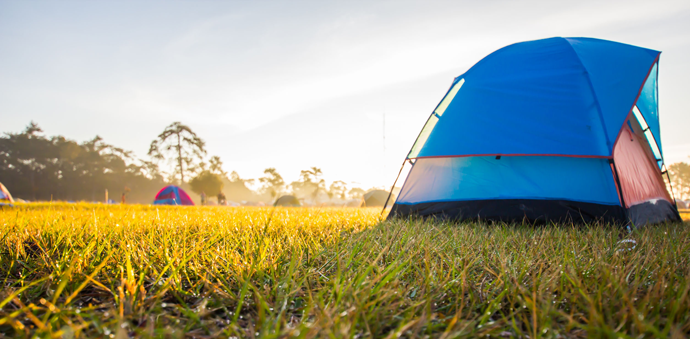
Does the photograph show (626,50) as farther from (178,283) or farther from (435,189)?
(178,283)

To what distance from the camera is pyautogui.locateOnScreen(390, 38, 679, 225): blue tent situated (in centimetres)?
236

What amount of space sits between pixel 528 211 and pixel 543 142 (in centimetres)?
56

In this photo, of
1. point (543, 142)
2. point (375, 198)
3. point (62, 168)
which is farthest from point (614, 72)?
point (62, 168)

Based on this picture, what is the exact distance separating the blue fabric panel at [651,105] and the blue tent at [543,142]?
142 mm

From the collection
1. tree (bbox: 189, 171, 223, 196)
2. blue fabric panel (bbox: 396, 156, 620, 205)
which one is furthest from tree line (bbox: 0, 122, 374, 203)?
blue fabric panel (bbox: 396, 156, 620, 205)

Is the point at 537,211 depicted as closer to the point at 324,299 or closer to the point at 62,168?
the point at 324,299

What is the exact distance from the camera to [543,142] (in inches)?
93.5

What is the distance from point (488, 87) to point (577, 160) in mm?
954

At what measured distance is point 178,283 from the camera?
0.80 meters

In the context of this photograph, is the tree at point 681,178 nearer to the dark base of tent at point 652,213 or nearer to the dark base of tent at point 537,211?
the dark base of tent at point 652,213

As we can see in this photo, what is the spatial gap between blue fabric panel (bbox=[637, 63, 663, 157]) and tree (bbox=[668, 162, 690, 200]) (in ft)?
160

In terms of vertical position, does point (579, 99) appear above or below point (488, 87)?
below

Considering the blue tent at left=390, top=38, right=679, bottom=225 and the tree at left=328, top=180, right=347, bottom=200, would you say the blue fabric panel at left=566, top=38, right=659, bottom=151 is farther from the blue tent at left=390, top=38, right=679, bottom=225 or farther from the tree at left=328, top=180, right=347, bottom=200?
the tree at left=328, top=180, right=347, bottom=200

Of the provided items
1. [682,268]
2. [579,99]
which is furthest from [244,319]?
[579,99]
